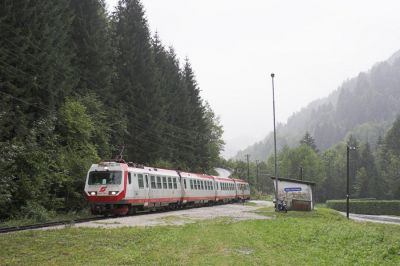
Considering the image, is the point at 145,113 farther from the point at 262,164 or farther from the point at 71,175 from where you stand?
the point at 262,164

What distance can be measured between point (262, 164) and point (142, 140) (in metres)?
139

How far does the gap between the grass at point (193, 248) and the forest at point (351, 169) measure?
313 feet

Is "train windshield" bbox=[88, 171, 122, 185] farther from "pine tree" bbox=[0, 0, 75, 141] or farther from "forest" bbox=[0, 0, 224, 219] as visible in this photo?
"pine tree" bbox=[0, 0, 75, 141]

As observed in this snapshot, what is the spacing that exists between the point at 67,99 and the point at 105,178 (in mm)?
8673

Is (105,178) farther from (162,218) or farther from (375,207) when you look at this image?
(375,207)

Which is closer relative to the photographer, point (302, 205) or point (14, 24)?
point (14, 24)

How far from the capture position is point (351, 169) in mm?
136125

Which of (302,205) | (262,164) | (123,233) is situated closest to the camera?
(123,233)

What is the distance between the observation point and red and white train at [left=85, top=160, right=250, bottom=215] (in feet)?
90.3

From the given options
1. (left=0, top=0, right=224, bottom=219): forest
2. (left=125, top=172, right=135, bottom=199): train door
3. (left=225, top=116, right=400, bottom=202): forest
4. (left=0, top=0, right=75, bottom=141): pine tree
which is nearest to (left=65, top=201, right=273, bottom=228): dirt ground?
(left=125, top=172, right=135, bottom=199): train door

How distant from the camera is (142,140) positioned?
4984 centimetres

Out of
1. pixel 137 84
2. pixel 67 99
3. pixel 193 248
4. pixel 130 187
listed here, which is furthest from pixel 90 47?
pixel 193 248

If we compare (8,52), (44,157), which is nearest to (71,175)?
(44,157)

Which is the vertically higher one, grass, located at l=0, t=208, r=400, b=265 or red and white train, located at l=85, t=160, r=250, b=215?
red and white train, located at l=85, t=160, r=250, b=215
